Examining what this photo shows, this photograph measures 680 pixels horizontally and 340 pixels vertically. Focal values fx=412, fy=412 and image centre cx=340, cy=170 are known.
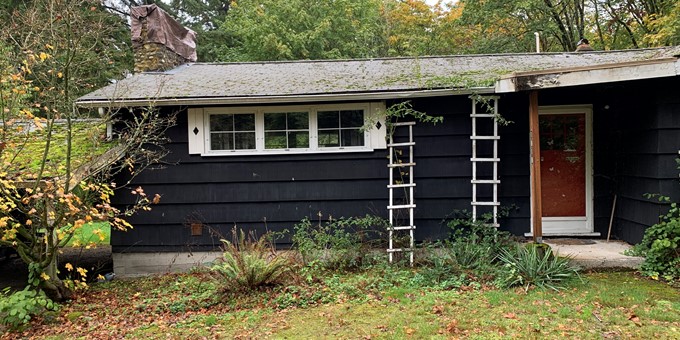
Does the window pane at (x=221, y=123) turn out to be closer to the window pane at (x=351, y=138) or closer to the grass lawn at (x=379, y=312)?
Result: the window pane at (x=351, y=138)

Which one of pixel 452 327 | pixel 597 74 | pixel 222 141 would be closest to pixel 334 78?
pixel 222 141

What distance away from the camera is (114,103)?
571 centimetres

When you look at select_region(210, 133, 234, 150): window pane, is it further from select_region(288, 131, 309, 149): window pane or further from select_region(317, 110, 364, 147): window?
select_region(317, 110, 364, 147): window

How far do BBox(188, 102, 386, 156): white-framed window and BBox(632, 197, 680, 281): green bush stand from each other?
12.0 ft

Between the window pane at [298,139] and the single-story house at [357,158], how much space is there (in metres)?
0.02

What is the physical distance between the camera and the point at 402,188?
6.18 meters

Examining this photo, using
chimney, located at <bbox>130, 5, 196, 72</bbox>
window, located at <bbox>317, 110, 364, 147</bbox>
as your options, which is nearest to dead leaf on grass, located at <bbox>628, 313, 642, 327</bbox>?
window, located at <bbox>317, 110, 364, 147</bbox>

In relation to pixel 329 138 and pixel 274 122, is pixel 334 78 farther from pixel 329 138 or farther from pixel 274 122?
pixel 274 122

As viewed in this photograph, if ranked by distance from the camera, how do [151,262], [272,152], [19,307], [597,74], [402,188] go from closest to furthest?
[19,307] → [597,74] → [402,188] → [272,152] → [151,262]

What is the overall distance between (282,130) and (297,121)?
269 mm

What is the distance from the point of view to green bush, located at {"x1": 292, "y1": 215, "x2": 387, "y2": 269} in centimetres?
580

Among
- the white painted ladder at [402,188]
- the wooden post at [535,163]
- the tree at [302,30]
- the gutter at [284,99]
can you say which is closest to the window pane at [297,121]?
the gutter at [284,99]

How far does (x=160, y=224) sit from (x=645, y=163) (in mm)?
7025

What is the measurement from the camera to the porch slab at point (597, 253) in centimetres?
534
